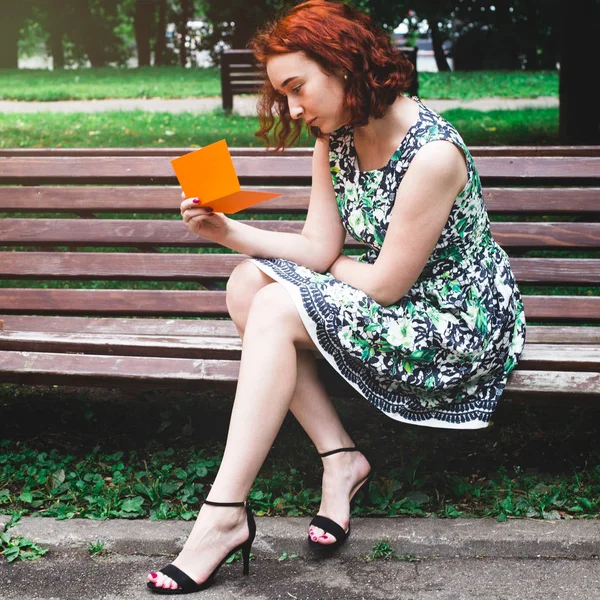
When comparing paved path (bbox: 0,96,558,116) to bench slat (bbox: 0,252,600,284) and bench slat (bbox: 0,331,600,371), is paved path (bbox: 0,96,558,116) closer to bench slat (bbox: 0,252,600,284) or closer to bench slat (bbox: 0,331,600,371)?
bench slat (bbox: 0,252,600,284)

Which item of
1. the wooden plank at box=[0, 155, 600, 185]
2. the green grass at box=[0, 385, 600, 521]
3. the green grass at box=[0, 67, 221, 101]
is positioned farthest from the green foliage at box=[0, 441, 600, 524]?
the green grass at box=[0, 67, 221, 101]

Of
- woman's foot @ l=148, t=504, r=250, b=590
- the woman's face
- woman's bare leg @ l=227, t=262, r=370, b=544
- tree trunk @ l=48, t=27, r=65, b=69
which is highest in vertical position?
tree trunk @ l=48, t=27, r=65, b=69

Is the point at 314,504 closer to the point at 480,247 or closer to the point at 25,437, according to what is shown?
the point at 480,247

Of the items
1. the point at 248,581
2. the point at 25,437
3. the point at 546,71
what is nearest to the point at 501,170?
the point at 248,581

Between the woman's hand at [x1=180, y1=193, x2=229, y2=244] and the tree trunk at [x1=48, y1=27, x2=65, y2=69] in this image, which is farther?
the tree trunk at [x1=48, y1=27, x2=65, y2=69]

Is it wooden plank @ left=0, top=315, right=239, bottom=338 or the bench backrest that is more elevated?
the bench backrest

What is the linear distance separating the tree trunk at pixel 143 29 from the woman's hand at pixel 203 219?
956 inches

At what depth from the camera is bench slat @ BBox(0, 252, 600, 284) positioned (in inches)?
126

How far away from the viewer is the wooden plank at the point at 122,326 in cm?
310

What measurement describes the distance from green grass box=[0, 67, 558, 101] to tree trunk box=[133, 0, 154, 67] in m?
5.02

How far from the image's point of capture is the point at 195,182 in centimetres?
243

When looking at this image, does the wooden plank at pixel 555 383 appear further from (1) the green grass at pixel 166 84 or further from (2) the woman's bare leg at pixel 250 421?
(1) the green grass at pixel 166 84

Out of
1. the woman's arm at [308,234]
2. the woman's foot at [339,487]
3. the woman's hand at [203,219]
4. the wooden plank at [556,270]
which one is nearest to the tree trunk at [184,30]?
the wooden plank at [556,270]

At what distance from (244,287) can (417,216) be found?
0.51 m
